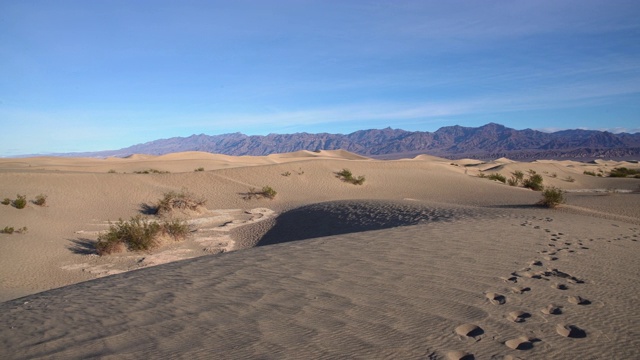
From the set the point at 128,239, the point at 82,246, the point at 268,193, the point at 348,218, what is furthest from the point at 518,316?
the point at 268,193

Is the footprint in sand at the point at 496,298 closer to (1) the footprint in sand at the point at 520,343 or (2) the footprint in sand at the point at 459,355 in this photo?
(1) the footprint in sand at the point at 520,343

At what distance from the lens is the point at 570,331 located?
3.62 m

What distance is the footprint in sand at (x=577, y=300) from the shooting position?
435 cm

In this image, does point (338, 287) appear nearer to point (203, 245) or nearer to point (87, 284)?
point (87, 284)

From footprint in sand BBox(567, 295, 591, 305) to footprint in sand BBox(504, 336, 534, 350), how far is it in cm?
Result: 131

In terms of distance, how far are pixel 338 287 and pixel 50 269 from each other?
962cm

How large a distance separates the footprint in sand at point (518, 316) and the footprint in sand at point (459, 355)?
952 millimetres

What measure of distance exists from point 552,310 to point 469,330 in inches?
44.9

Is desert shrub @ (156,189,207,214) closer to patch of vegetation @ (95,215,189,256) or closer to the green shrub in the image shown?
the green shrub

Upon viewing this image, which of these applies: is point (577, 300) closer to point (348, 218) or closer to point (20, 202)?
point (348, 218)

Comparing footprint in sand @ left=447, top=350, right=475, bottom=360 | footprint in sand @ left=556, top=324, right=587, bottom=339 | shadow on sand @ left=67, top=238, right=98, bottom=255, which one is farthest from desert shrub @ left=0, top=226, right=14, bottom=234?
footprint in sand @ left=556, top=324, right=587, bottom=339

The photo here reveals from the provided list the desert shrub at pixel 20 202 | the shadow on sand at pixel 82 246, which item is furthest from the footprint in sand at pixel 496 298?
the desert shrub at pixel 20 202

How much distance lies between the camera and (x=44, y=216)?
1508 centimetres

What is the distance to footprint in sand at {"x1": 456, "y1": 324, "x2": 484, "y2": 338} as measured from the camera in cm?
358
